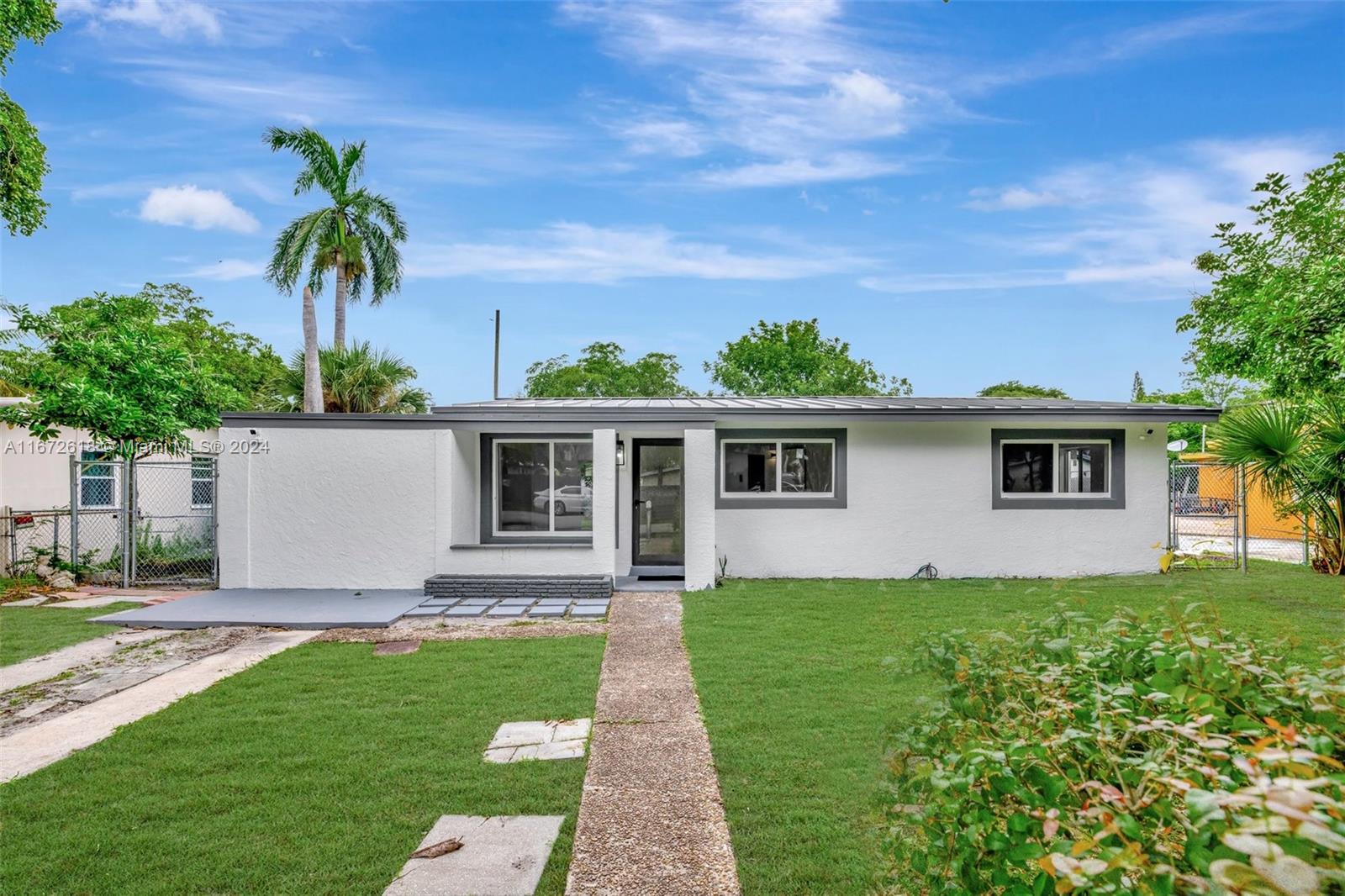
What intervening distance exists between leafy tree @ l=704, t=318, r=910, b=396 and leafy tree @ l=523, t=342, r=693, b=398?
349cm

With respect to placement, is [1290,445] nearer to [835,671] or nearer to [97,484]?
[835,671]

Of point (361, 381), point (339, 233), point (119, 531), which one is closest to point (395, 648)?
point (119, 531)

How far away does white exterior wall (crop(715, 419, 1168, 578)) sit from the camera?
37.9 feet

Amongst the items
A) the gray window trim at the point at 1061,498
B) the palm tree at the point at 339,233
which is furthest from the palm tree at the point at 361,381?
the gray window trim at the point at 1061,498

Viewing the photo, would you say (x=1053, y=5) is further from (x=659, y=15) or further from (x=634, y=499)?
(x=634, y=499)

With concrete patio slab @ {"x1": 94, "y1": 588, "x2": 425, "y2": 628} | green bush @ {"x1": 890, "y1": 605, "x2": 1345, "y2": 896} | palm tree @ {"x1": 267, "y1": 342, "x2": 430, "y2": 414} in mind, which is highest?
palm tree @ {"x1": 267, "y1": 342, "x2": 430, "y2": 414}

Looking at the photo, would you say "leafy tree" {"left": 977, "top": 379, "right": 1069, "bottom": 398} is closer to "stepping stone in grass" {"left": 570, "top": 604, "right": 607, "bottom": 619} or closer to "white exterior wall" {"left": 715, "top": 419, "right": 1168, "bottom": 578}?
"white exterior wall" {"left": 715, "top": 419, "right": 1168, "bottom": 578}

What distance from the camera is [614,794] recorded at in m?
3.87

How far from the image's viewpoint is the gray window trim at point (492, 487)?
1134 centimetres

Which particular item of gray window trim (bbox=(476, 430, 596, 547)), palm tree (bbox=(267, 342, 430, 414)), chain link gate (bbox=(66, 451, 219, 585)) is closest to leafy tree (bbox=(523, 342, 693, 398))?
palm tree (bbox=(267, 342, 430, 414))

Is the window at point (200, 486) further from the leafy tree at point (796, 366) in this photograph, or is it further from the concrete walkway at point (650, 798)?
the leafy tree at point (796, 366)

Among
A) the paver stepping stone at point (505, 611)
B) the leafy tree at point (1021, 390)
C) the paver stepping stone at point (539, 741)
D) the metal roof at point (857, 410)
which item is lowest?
the paver stepping stone at point (505, 611)

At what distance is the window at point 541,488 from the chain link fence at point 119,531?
174 inches

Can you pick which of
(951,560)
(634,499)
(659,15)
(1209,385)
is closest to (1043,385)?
(1209,385)
